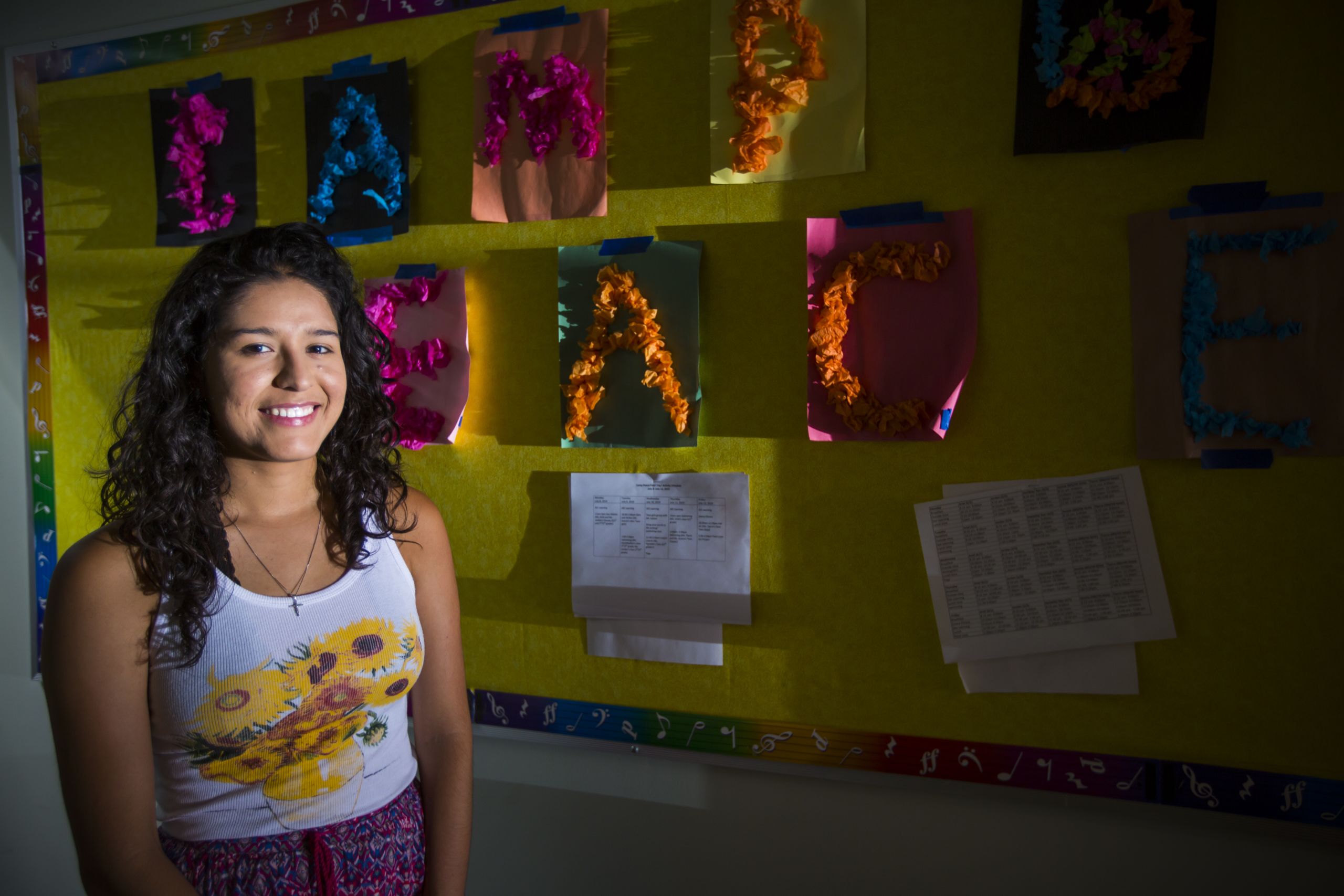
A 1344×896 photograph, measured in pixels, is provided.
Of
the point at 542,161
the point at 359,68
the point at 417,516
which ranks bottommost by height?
the point at 417,516

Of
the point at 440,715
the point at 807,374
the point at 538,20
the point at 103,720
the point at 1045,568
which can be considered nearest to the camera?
the point at 103,720

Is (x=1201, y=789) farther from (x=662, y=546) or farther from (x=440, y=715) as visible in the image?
(x=440, y=715)

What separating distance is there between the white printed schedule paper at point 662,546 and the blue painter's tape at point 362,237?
616 mm

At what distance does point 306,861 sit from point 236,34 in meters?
1.61

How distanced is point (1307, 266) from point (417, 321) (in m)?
1.45

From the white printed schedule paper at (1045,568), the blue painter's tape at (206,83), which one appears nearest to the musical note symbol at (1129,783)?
the white printed schedule paper at (1045,568)

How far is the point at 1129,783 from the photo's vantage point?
130 centimetres

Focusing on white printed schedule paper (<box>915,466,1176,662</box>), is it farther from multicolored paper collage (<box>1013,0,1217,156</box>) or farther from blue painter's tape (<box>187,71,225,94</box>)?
blue painter's tape (<box>187,71,225,94</box>)

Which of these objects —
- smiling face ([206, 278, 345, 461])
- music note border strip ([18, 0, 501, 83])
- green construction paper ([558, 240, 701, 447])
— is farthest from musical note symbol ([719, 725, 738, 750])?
music note border strip ([18, 0, 501, 83])

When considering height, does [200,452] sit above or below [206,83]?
below

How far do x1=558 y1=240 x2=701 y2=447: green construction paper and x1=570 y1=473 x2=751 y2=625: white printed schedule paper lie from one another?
0.26 ft

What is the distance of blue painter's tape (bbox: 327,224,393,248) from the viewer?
5.54 ft

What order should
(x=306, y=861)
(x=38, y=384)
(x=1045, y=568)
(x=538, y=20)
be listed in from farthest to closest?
(x=38, y=384) < (x=538, y=20) < (x=1045, y=568) < (x=306, y=861)

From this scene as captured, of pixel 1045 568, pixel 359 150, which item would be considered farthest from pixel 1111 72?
pixel 359 150
